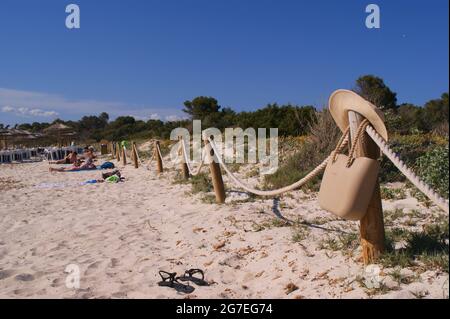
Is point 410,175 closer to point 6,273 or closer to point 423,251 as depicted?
point 423,251

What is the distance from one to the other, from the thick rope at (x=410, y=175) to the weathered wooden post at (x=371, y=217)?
0.11 metres

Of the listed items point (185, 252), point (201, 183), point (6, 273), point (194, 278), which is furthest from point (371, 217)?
point (201, 183)

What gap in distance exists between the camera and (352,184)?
2.46 meters

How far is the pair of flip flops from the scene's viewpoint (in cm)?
293

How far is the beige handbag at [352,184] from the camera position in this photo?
246cm

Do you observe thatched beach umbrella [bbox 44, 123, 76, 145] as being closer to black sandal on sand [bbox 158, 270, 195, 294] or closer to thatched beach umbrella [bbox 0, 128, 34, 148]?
thatched beach umbrella [bbox 0, 128, 34, 148]

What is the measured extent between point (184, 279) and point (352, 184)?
146cm

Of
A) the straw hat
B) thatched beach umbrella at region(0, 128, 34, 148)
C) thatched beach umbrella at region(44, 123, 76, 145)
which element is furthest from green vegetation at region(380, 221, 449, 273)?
thatched beach umbrella at region(44, 123, 76, 145)

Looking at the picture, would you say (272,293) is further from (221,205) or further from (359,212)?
(221,205)

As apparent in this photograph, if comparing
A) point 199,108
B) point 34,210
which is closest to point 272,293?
point 34,210

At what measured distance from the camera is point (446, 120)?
1.92m

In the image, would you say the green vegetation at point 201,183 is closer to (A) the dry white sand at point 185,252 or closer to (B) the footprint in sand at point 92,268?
(A) the dry white sand at point 185,252

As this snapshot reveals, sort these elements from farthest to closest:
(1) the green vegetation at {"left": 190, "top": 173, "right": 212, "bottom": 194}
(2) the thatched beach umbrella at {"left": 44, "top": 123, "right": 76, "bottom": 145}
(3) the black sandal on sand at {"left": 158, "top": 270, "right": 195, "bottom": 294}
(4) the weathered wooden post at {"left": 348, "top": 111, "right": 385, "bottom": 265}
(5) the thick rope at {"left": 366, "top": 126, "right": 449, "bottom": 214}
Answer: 1. (2) the thatched beach umbrella at {"left": 44, "top": 123, "right": 76, "bottom": 145}
2. (1) the green vegetation at {"left": 190, "top": 173, "right": 212, "bottom": 194}
3. (3) the black sandal on sand at {"left": 158, "top": 270, "right": 195, "bottom": 294}
4. (4) the weathered wooden post at {"left": 348, "top": 111, "right": 385, "bottom": 265}
5. (5) the thick rope at {"left": 366, "top": 126, "right": 449, "bottom": 214}

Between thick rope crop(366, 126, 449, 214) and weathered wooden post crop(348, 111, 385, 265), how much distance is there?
0.11m
